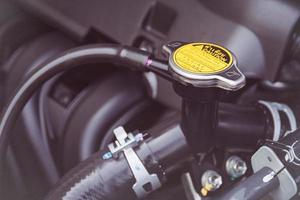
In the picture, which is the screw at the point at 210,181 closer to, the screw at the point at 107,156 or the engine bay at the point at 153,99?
the engine bay at the point at 153,99

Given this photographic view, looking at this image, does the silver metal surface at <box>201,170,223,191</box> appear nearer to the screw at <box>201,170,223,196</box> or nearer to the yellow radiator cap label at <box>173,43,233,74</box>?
the screw at <box>201,170,223,196</box>

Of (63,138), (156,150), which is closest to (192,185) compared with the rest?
(156,150)

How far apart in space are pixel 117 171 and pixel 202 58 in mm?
148

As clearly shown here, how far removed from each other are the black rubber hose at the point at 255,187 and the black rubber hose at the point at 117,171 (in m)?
0.09

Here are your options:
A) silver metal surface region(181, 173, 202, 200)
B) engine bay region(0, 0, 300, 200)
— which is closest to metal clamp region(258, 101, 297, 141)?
engine bay region(0, 0, 300, 200)

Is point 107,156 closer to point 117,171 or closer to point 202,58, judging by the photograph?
point 117,171

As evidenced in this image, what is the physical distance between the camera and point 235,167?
646mm

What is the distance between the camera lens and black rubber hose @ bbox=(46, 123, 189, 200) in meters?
0.58

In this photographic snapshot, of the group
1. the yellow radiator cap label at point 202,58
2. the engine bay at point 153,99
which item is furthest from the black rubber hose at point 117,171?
the yellow radiator cap label at point 202,58

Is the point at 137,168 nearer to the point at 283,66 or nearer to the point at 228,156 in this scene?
the point at 228,156

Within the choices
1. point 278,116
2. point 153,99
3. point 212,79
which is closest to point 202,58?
point 212,79

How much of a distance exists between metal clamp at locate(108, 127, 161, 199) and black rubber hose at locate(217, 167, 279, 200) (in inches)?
3.4

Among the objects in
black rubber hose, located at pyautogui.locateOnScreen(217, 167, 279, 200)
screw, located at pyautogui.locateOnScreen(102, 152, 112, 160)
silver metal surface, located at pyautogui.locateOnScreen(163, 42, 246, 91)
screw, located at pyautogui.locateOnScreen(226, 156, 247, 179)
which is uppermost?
silver metal surface, located at pyautogui.locateOnScreen(163, 42, 246, 91)

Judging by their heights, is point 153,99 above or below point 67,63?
below
